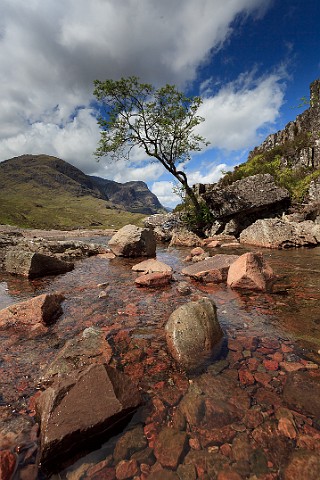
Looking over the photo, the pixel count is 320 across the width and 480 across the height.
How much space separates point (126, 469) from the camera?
3078 mm

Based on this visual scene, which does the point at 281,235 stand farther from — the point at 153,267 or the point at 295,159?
the point at 295,159

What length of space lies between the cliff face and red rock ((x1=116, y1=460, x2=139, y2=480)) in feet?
120

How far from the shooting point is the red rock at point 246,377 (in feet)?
14.5

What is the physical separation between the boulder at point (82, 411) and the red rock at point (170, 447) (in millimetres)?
579

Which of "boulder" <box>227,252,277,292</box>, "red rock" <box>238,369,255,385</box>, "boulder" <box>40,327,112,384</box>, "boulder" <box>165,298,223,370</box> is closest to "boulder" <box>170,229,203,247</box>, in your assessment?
"boulder" <box>227,252,277,292</box>

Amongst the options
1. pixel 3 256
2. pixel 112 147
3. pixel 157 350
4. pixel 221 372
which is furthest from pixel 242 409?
pixel 112 147

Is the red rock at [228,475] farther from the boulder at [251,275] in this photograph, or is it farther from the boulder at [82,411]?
the boulder at [251,275]

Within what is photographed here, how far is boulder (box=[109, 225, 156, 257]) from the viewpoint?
17.7 meters

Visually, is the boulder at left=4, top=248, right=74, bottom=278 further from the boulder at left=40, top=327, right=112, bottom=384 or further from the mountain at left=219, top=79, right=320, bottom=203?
the mountain at left=219, top=79, right=320, bottom=203

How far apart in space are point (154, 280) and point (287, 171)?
3284cm

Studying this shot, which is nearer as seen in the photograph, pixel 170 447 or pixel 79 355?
pixel 170 447

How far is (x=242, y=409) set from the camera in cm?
385

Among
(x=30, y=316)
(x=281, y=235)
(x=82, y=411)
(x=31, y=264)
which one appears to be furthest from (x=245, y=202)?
(x=82, y=411)

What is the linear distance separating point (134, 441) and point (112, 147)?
31.2m
